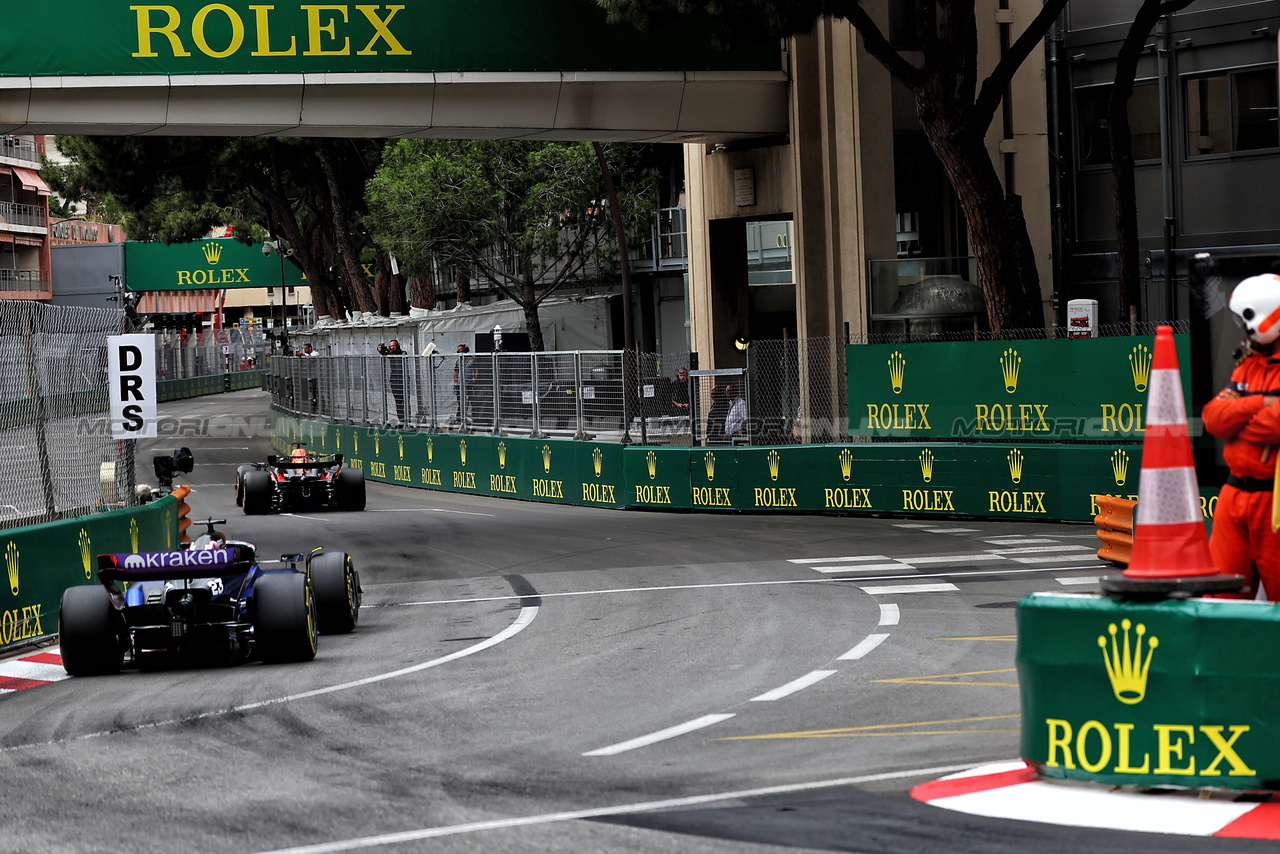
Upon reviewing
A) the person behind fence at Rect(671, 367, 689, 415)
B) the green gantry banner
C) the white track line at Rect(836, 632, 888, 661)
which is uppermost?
the green gantry banner

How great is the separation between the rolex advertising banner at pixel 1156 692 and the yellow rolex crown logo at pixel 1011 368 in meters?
14.2

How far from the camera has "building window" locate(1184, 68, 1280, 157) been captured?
94.6 ft

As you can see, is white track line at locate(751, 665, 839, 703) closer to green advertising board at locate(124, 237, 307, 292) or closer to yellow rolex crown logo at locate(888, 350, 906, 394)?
yellow rolex crown logo at locate(888, 350, 906, 394)

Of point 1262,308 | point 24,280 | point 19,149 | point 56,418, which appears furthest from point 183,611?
point 19,149

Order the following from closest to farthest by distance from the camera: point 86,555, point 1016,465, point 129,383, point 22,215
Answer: point 86,555 < point 129,383 < point 1016,465 < point 22,215

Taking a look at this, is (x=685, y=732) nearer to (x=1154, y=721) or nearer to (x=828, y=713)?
(x=828, y=713)

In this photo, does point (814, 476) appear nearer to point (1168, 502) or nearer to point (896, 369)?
point (896, 369)

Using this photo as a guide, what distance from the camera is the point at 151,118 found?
74.1 feet

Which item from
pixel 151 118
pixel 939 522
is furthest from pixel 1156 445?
pixel 151 118

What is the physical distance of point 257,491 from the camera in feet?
85.0

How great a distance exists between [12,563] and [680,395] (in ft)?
A: 41.9

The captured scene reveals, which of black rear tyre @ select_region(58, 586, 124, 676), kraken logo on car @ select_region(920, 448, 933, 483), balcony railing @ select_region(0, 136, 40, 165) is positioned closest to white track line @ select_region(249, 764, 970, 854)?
black rear tyre @ select_region(58, 586, 124, 676)

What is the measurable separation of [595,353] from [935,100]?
673 centimetres

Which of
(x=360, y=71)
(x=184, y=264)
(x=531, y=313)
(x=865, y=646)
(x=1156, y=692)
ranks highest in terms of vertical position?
(x=184, y=264)
